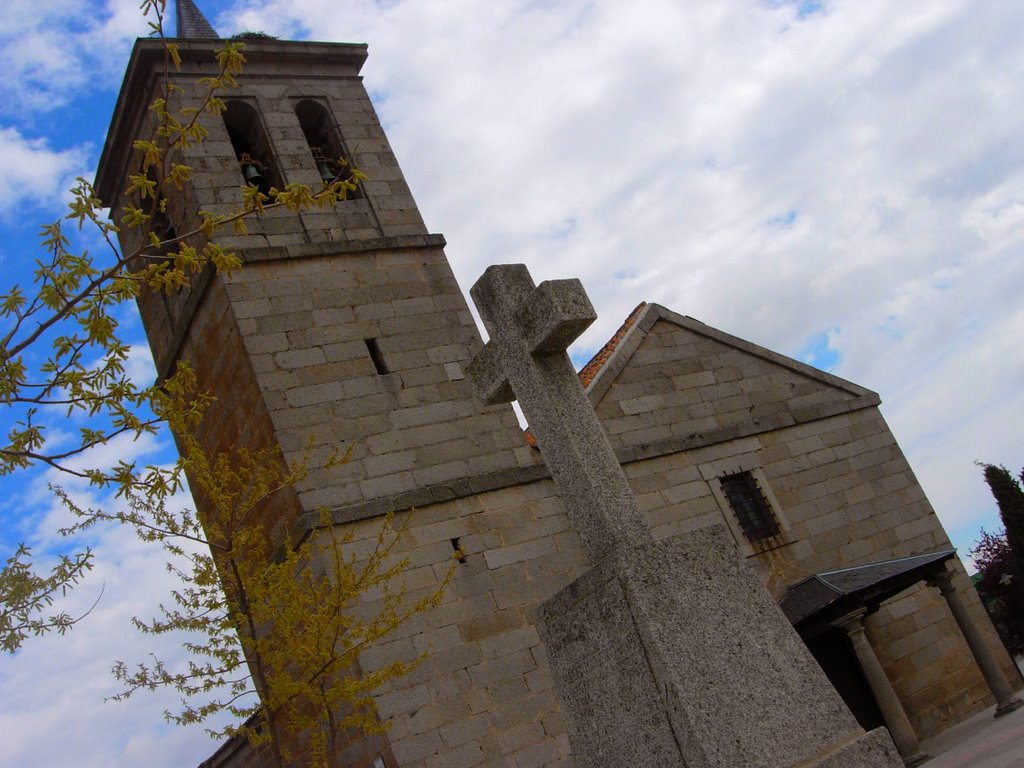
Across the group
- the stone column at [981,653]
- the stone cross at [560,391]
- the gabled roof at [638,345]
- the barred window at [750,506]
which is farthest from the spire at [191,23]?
the stone column at [981,653]

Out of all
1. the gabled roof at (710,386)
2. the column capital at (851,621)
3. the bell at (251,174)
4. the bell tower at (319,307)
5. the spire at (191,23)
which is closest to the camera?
the bell tower at (319,307)

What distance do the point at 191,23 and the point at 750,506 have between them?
11.6m

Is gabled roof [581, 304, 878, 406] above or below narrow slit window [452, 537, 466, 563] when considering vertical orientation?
above

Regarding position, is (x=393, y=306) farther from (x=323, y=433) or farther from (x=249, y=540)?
(x=249, y=540)

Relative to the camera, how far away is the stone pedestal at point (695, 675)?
3.60m

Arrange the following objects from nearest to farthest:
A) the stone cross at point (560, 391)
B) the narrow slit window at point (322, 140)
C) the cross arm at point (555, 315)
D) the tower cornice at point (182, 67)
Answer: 1. the stone cross at point (560, 391)
2. the cross arm at point (555, 315)
3. the tower cornice at point (182, 67)
4. the narrow slit window at point (322, 140)

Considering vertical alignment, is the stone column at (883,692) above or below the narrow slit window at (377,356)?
below

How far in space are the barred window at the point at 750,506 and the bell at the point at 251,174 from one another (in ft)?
23.6

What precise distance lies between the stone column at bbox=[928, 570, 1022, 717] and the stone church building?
30 mm

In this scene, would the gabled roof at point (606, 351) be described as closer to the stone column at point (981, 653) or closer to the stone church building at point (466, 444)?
the stone church building at point (466, 444)

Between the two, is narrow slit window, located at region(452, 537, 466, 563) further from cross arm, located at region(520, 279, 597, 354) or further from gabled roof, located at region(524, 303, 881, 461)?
cross arm, located at region(520, 279, 597, 354)

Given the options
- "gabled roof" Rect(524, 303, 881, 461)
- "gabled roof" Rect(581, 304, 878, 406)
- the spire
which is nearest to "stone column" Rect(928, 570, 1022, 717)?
"gabled roof" Rect(524, 303, 881, 461)

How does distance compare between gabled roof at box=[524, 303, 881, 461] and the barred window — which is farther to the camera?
the barred window

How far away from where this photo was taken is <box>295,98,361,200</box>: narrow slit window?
13258 mm
